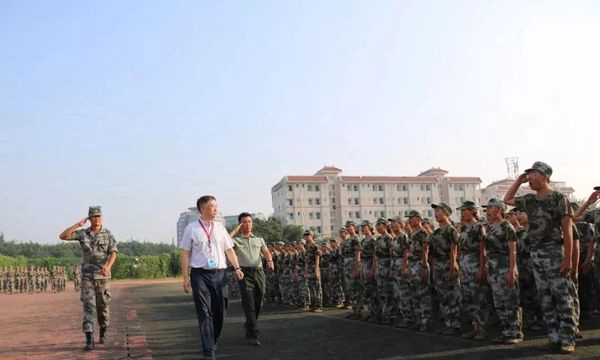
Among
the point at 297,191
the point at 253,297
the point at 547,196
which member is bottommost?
the point at 253,297

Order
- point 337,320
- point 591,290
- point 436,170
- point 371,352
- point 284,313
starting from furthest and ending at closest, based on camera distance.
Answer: point 436,170 → point 284,313 → point 337,320 → point 591,290 → point 371,352

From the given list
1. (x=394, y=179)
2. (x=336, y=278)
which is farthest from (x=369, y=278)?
(x=394, y=179)

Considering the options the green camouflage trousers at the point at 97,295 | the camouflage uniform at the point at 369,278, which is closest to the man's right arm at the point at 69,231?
the green camouflage trousers at the point at 97,295

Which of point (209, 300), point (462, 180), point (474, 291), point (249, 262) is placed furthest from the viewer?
point (462, 180)

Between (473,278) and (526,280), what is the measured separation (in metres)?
1.41

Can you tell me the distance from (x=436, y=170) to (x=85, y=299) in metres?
87.7

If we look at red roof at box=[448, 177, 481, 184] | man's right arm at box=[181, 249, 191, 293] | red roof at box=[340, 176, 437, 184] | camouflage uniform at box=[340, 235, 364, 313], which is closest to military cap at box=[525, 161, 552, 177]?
man's right arm at box=[181, 249, 191, 293]

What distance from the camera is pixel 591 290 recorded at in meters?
7.76

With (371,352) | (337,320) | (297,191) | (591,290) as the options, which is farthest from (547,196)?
(297,191)

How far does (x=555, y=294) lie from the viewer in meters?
5.45

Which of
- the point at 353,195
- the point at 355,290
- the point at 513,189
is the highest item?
the point at 353,195

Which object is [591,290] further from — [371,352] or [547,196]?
[371,352]

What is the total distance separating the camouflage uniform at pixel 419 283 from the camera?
7430 mm

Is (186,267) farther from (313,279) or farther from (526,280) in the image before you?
(313,279)
